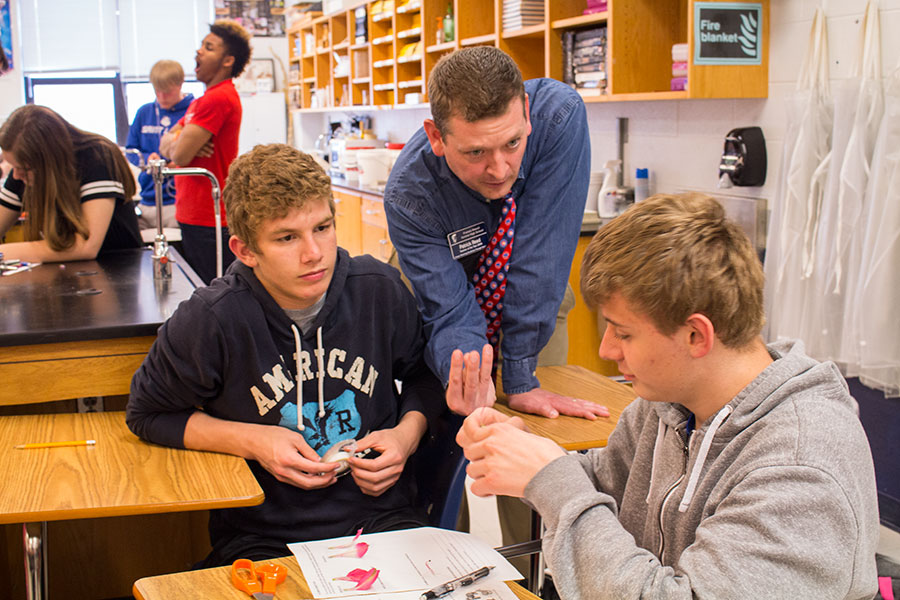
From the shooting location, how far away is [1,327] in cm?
194

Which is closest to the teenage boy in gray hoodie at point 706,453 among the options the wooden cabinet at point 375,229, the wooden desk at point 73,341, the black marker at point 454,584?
the black marker at point 454,584

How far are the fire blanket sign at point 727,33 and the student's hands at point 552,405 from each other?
1815 mm

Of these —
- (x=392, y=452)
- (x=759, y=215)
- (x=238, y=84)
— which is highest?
(x=238, y=84)

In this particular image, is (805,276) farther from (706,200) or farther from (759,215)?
(706,200)

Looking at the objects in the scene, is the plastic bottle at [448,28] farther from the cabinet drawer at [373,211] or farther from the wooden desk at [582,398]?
the wooden desk at [582,398]

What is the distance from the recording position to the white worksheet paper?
1129 millimetres

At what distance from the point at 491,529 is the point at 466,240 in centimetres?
140

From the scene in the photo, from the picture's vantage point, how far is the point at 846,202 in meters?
2.61

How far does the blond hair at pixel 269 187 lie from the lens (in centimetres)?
159

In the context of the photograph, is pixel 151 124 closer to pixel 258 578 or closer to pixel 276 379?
pixel 276 379

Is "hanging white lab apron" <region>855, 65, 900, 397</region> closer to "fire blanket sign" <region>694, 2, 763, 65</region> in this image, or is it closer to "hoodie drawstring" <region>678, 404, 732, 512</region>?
"fire blanket sign" <region>694, 2, 763, 65</region>

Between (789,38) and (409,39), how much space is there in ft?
11.5

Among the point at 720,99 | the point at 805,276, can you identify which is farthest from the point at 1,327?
the point at 720,99

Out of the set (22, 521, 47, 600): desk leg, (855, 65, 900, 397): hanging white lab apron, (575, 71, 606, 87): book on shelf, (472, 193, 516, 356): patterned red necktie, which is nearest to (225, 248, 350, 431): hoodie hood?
(472, 193, 516, 356): patterned red necktie
